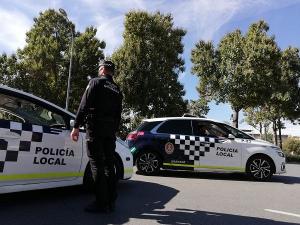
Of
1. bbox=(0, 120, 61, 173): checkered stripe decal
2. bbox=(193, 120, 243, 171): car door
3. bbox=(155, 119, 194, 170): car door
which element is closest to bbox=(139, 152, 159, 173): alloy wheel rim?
bbox=(155, 119, 194, 170): car door

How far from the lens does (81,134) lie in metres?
7.06

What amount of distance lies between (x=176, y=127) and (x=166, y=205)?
465 centimetres

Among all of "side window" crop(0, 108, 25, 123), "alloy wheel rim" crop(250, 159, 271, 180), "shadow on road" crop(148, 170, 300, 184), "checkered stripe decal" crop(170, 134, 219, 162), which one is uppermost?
"checkered stripe decal" crop(170, 134, 219, 162)

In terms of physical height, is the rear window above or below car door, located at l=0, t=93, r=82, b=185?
above

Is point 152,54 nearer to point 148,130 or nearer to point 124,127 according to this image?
A: point 124,127

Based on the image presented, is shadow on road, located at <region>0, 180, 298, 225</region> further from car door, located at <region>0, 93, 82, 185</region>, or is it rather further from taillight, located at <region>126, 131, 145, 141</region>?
taillight, located at <region>126, 131, 145, 141</region>

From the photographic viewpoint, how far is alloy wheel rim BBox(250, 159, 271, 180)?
35.6 ft

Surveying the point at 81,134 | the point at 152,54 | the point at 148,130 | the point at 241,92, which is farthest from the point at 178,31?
the point at 81,134

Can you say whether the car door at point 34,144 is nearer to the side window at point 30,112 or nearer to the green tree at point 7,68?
the side window at point 30,112

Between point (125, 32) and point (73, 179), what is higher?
point (125, 32)

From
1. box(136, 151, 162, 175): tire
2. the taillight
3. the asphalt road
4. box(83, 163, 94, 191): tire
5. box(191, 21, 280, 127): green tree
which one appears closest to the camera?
the asphalt road

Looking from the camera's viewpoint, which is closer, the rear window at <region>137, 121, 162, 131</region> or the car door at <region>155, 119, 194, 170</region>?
the car door at <region>155, 119, 194, 170</region>

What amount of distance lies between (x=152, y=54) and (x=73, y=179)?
20.4 meters

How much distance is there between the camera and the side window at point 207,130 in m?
11.1
